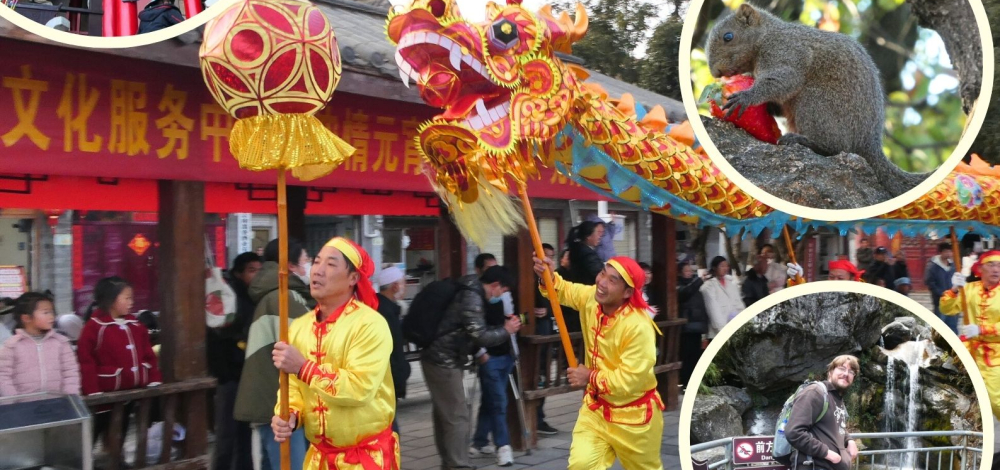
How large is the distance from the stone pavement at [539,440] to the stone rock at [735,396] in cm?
49

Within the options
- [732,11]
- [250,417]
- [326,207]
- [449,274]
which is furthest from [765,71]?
[326,207]

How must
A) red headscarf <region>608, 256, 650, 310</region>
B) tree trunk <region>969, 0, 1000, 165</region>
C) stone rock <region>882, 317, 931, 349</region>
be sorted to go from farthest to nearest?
tree trunk <region>969, 0, 1000, 165</region> → stone rock <region>882, 317, 931, 349</region> → red headscarf <region>608, 256, 650, 310</region>

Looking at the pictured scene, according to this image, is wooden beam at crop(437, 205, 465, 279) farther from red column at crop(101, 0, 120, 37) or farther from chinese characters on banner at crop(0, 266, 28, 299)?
chinese characters on banner at crop(0, 266, 28, 299)

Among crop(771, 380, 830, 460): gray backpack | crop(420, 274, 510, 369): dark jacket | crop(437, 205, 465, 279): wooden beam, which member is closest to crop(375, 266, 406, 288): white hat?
crop(420, 274, 510, 369): dark jacket

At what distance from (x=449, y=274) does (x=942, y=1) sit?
354 centimetres

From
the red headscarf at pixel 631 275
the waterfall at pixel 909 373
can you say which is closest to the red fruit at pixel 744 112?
the red headscarf at pixel 631 275

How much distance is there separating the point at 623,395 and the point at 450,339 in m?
1.44

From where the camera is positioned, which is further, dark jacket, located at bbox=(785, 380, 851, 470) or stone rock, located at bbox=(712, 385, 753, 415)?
stone rock, located at bbox=(712, 385, 753, 415)

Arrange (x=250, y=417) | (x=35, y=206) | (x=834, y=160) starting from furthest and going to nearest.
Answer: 1. (x=35, y=206)
2. (x=250, y=417)
3. (x=834, y=160)

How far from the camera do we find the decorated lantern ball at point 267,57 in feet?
10.8

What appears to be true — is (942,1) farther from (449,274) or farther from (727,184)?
(449,274)

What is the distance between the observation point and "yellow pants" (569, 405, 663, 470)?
Result: 13.6 feet

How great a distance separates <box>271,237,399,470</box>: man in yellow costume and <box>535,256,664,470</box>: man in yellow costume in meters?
1.05

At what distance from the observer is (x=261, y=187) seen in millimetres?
6789
